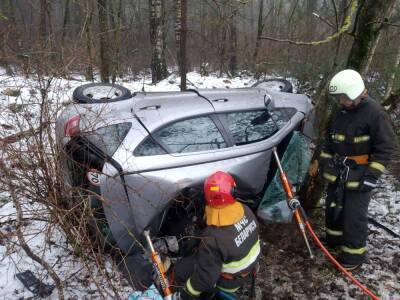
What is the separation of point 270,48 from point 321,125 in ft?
30.2

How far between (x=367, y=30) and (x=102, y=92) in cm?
300

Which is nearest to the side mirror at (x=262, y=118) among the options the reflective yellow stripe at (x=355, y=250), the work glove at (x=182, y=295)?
the reflective yellow stripe at (x=355, y=250)

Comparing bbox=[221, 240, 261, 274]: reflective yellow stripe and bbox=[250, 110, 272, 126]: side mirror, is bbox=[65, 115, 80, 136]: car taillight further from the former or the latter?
bbox=[250, 110, 272, 126]: side mirror

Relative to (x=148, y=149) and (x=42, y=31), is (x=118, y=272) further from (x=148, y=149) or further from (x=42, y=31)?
(x=42, y=31)

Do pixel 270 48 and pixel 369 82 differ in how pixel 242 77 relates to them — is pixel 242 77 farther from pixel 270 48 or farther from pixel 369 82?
pixel 369 82

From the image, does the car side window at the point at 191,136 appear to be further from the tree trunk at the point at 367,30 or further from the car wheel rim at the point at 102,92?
the tree trunk at the point at 367,30

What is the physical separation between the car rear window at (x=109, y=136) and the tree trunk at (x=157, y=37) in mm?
7719

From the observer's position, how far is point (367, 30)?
Answer: 3877 millimetres

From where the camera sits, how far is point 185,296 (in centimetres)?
292

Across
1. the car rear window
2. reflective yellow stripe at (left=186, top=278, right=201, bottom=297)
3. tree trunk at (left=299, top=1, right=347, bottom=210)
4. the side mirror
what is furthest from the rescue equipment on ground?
the car rear window

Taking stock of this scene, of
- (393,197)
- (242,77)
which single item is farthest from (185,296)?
(242,77)

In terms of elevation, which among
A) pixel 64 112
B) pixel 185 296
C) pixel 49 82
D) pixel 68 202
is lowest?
pixel 185 296

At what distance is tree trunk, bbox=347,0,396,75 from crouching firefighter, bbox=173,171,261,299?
7.74 ft

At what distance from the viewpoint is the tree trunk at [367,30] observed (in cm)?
375
